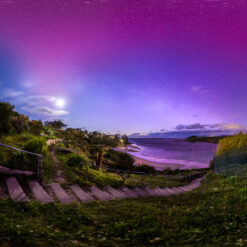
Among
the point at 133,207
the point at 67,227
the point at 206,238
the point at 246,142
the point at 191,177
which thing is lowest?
the point at 191,177

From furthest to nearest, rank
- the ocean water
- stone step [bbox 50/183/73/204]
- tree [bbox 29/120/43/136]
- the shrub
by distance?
the ocean water, tree [bbox 29/120/43/136], the shrub, stone step [bbox 50/183/73/204]

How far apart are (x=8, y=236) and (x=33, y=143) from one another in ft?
22.9

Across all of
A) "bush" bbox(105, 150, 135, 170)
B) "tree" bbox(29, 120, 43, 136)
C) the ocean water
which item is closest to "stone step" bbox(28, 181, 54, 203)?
"tree" bbox(29, 120, 43, 136)

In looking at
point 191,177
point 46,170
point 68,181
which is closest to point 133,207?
point 68,181

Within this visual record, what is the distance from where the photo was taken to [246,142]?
12.5m

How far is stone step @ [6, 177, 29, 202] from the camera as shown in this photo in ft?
16.2

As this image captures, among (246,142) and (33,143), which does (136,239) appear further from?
(246,142)

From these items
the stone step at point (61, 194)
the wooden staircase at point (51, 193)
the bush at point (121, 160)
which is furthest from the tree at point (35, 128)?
the wooden staircase at point (51, 193)

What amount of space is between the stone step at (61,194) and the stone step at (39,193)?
416 millimetres

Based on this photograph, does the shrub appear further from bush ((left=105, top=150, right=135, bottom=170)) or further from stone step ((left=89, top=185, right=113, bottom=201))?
stone step ((left=89, top=185, right=113, bottom=201))

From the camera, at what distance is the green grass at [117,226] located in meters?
2.99

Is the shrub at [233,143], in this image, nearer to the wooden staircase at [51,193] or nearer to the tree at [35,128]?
the wooden staircase at [51,193]

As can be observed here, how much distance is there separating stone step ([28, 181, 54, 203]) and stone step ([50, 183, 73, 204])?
0.42 metres

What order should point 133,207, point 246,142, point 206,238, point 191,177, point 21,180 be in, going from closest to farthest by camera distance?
point 206,238
point 133,207
point 21,180
point 246,142
point 191,177
